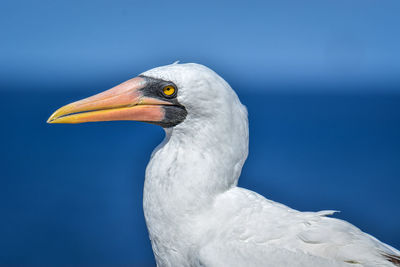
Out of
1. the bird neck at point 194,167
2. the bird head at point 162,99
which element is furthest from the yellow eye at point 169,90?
the bird neck at point 194,167

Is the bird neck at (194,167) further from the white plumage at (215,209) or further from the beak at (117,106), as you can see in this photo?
the beak at (117,106)

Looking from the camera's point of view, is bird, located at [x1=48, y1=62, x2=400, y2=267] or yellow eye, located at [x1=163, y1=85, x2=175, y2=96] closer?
bird, located at [x1=48, y1=62, x2=400, y2=267]

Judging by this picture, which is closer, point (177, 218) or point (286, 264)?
point (286, 264)

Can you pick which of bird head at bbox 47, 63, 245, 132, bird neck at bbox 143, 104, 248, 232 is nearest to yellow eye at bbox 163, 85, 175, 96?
bird head at bbox 47, 63, 245, 132

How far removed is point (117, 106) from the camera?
7.56 feet

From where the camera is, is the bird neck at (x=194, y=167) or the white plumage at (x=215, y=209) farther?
the bird neck at (x=194, y=167)

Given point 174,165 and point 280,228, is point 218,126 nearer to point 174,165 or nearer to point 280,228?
point 174,165

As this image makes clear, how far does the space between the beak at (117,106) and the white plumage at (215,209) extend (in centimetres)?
10

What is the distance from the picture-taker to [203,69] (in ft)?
7.36

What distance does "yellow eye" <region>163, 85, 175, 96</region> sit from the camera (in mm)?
2266

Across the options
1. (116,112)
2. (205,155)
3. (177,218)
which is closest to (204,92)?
(205,155)

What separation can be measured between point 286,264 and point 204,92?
81 cm

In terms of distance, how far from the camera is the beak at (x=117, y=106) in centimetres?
229

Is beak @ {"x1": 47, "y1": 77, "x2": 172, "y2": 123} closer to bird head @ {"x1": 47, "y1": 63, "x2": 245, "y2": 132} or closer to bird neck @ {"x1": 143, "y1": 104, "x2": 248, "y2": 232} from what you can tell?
bird head @ {"x1": 47, "y1": 63, "x2": 245, "y2": 132}
